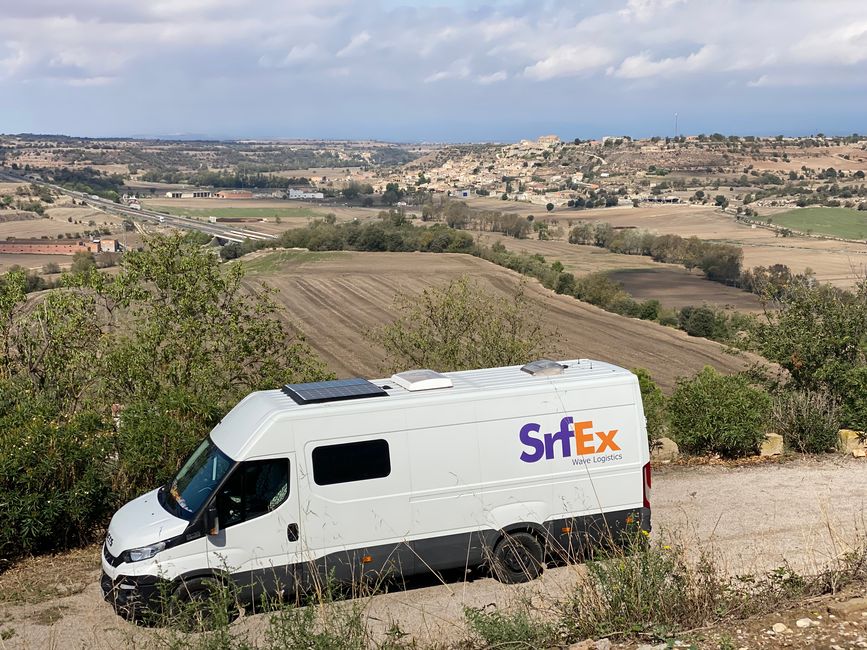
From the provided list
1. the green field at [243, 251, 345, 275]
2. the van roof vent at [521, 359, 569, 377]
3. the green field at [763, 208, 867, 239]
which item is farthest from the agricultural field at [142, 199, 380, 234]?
the van roof vent at [521, 359, 569, 377]

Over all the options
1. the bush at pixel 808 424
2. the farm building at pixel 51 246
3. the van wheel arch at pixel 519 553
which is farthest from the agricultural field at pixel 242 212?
the van wheel arch at pixel 519 553

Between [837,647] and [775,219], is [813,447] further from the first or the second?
[775,219]

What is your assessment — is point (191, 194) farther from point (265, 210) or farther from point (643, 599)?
point (643, 599)

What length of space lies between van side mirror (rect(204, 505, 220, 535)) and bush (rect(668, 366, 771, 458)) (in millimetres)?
8158

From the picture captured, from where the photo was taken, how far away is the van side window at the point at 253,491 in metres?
7.75

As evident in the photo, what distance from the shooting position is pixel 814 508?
10.6 m

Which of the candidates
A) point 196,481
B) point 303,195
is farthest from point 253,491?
point 303,195

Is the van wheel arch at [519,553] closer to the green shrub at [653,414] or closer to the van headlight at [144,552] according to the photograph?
the van headlight at [144,552]

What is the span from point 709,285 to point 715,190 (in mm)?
84955

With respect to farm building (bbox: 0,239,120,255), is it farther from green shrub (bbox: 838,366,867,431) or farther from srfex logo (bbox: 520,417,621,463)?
srfex logo (bbox: 520,417,621,463)

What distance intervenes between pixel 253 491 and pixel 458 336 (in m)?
13.1

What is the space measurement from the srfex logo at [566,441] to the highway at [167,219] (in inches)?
1845

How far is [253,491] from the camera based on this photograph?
25.7 feet

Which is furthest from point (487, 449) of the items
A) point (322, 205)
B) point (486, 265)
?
point (322, 205)
